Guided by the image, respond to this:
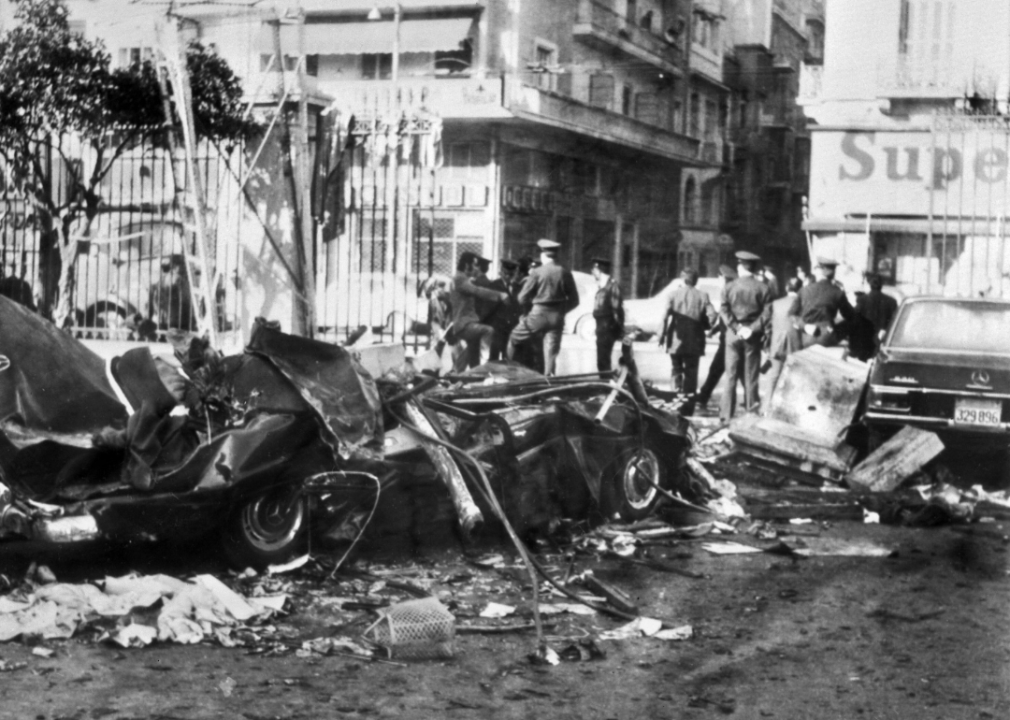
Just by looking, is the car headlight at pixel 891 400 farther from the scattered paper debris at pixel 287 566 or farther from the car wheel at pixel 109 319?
the car wheel at pixel 109 319

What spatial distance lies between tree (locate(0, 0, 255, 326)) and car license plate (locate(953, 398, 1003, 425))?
23.0 ft

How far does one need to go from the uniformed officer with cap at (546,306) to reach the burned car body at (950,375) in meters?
4.05

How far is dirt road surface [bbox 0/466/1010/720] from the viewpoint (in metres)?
4.71

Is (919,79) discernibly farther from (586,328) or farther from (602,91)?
(586,328)

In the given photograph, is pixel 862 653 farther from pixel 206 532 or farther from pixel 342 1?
pixel 342 1

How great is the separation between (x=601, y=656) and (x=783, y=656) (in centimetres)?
76

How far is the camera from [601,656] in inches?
213

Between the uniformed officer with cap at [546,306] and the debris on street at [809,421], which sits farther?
the uniformed officer with cap at [546,306]

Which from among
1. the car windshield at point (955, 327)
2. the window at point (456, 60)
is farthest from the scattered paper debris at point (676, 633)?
the window at point (456, 60)

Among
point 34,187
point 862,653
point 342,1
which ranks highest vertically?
point 342,1

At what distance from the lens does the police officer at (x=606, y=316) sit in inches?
583

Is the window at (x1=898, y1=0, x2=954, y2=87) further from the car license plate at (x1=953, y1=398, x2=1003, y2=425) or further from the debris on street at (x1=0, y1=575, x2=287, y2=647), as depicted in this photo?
the debris on street at (x1=0, y1=575, x2=287, y2=647)

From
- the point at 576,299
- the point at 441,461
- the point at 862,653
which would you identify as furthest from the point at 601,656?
the point at 576,299

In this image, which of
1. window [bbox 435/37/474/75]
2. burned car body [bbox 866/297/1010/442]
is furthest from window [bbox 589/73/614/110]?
burned car body [bbox 866/297/1010/442]
